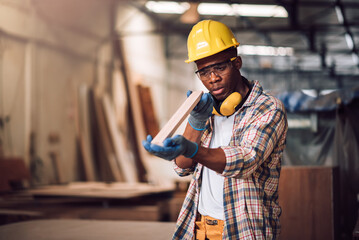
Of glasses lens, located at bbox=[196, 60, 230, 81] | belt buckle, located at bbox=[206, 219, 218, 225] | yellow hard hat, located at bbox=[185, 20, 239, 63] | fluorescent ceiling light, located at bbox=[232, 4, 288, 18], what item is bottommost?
belt buckle, located at bbox=[206, 219, 218, 225]

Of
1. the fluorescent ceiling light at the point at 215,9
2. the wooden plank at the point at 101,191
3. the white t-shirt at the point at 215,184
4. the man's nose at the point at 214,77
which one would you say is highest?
the fluorescent ceiling light at the point at 215,9

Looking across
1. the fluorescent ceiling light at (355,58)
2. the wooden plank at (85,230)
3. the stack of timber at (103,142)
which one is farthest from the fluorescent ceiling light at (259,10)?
the wooden plank at (85,230)

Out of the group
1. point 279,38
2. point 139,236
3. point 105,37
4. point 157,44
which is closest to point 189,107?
point 139,236

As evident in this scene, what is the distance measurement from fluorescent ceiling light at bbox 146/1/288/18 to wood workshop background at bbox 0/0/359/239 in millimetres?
548

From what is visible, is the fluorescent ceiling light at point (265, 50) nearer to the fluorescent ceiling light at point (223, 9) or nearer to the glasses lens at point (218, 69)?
the fluorescent ceiling light at point (223, 9)

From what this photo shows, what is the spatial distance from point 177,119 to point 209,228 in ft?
1.93

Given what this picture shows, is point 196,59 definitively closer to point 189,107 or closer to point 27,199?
point 189,107

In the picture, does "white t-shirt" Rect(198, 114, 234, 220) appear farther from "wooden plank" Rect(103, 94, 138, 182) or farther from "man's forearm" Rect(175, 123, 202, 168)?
"wooden plank" Rect(103, 94, 138, 182)

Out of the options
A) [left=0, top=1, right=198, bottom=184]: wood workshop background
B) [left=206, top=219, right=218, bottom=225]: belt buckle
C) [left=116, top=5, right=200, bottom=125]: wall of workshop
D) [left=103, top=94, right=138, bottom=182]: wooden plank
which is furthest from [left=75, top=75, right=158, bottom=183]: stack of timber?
[left=206, top=219, right=218, bottom=225]: belt buckle

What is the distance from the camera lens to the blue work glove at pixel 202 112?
1947 millimetres

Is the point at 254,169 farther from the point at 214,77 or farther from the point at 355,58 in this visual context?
the point at 355,58

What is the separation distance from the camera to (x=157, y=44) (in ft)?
46.2

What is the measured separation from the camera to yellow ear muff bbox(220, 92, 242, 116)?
1957 millimetres

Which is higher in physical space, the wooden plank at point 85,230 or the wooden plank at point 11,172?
the wooden plank at point 11,172
